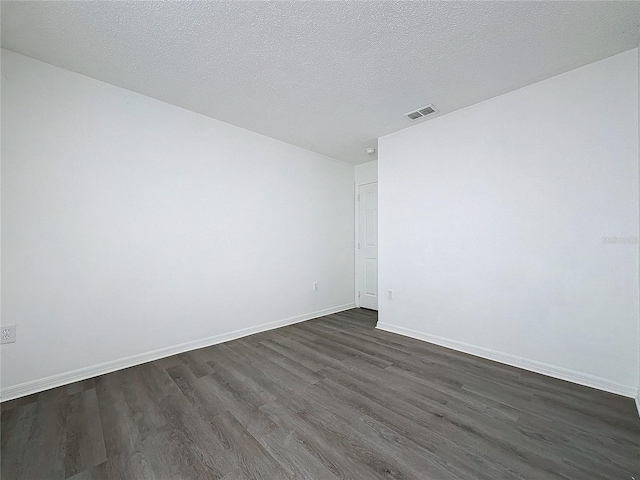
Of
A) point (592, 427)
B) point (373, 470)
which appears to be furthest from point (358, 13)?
point (592, 427)

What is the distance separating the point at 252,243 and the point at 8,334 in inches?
83.3

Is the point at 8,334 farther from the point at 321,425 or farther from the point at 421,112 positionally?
the point at 421,112

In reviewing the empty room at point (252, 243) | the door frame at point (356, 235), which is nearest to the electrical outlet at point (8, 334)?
the empty room at point (252, 243)

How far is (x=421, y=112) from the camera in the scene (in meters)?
2.88

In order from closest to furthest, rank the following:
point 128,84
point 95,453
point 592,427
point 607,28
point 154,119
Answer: point 95,453
point 592,427
point 607,28
point 128,84
point 154,119

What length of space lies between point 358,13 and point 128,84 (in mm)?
2079

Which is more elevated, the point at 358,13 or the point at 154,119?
the point at 358,13

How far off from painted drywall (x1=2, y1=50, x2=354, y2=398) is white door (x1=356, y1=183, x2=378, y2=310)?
139 cm

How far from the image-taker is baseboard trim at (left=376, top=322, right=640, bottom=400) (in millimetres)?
1984

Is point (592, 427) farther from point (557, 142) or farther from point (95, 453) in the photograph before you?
point (95, 453)

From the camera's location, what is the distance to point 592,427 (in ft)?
5.29

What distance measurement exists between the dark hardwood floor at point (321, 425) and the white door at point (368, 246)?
2054mm

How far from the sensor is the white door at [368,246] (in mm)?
4516

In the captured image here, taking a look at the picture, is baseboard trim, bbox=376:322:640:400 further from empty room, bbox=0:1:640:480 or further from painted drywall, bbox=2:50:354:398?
painted drywall, bbox=2:50:354:398
